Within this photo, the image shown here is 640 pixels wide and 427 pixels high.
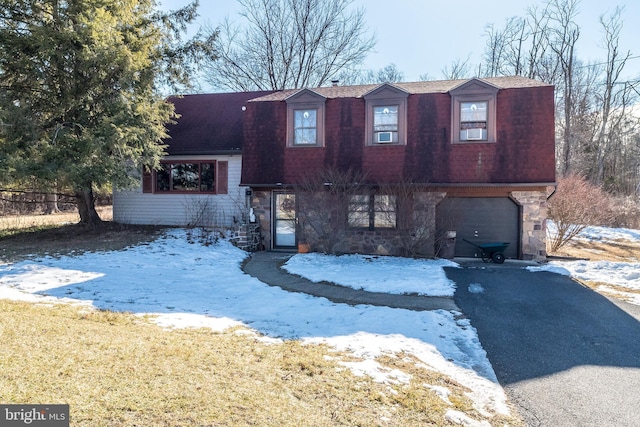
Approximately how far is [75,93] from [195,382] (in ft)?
39.8

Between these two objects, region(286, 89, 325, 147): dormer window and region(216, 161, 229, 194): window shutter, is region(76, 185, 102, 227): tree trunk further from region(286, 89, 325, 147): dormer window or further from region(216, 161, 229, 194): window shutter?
region(286, 89, 325, 147): dormer window

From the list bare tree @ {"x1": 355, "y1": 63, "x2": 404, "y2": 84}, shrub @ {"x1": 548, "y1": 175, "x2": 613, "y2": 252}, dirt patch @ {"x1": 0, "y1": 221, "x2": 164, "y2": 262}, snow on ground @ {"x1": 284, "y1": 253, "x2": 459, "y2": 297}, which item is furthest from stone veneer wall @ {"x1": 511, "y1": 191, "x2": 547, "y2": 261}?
bare tree @ {"x1": 355, "y1": 63, "x2": 404, "y2": 84}

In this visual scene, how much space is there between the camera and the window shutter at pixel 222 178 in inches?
582

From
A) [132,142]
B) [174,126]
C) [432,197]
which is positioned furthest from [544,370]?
[174,126]

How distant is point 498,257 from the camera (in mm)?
10867

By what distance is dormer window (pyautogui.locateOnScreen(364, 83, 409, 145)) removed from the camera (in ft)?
39.0

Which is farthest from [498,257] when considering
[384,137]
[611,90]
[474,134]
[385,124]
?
[611,90]

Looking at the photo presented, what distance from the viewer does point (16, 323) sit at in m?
4.58

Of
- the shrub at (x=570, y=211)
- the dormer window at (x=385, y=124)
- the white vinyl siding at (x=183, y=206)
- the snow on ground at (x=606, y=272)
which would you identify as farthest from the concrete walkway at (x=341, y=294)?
the shrub at (x=570, y=211)

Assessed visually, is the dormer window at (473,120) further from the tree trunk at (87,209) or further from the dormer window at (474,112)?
the tree trunk at (87,209)

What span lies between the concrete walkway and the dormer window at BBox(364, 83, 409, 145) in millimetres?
5159

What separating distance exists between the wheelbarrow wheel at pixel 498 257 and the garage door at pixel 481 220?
0.67 metres

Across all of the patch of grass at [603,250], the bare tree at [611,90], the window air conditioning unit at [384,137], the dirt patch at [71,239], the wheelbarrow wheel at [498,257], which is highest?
the bare tree at [611,90]

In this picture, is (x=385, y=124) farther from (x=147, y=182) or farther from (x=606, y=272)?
(x=147, y=182)
